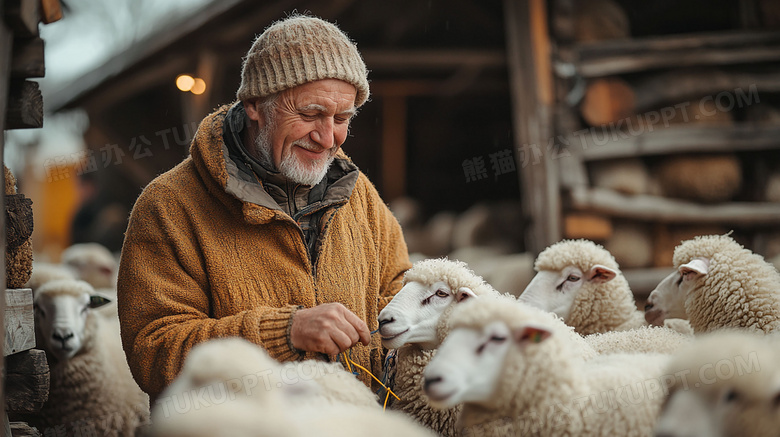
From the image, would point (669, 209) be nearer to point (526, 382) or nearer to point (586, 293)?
point (586, 293)

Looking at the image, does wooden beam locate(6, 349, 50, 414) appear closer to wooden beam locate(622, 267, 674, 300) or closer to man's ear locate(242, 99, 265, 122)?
man's ear locate(242, 99, 265, 122)

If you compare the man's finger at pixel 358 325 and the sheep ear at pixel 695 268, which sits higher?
the man's finger at pixel 358 325

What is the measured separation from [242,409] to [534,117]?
A: 15.6ft

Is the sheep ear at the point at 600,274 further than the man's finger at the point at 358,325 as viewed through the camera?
Yes

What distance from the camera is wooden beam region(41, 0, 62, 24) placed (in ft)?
7.95

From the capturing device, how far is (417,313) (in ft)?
8.07

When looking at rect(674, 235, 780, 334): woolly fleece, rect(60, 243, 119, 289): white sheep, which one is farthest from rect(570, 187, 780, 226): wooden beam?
rect(60, 243, 119, 289): white sheep

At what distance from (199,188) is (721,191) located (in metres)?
4.81

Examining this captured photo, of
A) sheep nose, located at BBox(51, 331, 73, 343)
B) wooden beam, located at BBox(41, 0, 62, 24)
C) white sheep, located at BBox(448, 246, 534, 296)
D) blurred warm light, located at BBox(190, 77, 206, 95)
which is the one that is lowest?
white sheep, located at BBox(448, 246, 534, 296)

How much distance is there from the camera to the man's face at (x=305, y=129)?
2611 millimetres

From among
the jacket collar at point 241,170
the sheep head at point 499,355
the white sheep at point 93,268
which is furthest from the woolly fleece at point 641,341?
the white sheep at point 93,268

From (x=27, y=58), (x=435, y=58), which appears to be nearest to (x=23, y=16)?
(x=27, y=58)

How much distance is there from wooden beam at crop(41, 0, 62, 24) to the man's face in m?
0.88

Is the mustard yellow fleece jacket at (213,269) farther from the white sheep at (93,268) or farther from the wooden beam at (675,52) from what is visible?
the white sheep at (93,268)
